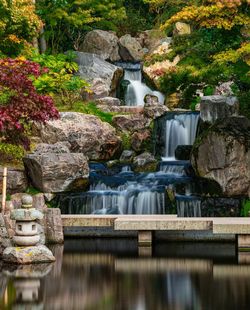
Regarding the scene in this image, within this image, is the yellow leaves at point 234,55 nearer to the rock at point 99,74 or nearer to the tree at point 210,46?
the tree at point 210,46

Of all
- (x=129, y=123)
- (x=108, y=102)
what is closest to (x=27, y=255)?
(x=129, y=123)

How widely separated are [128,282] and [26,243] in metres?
3.07

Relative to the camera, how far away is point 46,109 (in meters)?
20.2

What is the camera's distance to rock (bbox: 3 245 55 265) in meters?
14.8

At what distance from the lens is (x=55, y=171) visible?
21.0 meters

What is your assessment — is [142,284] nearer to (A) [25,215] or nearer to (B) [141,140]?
(A) [25,215]

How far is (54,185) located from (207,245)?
17.3 ft

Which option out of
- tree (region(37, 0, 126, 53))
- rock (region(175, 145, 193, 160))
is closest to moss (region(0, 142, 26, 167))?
rock (region(175, 145, 193, 160))

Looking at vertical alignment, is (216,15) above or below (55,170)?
above

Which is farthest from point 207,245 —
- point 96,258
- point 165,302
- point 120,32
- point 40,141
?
point 120,32

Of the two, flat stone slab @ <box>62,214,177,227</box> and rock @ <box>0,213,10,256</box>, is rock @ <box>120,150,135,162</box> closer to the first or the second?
flat stone slab @ <box>62,214,177,227</box>

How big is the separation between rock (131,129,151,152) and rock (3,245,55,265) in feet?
36.8

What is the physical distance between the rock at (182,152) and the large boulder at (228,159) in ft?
10.7

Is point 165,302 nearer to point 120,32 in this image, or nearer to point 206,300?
point 206,300
